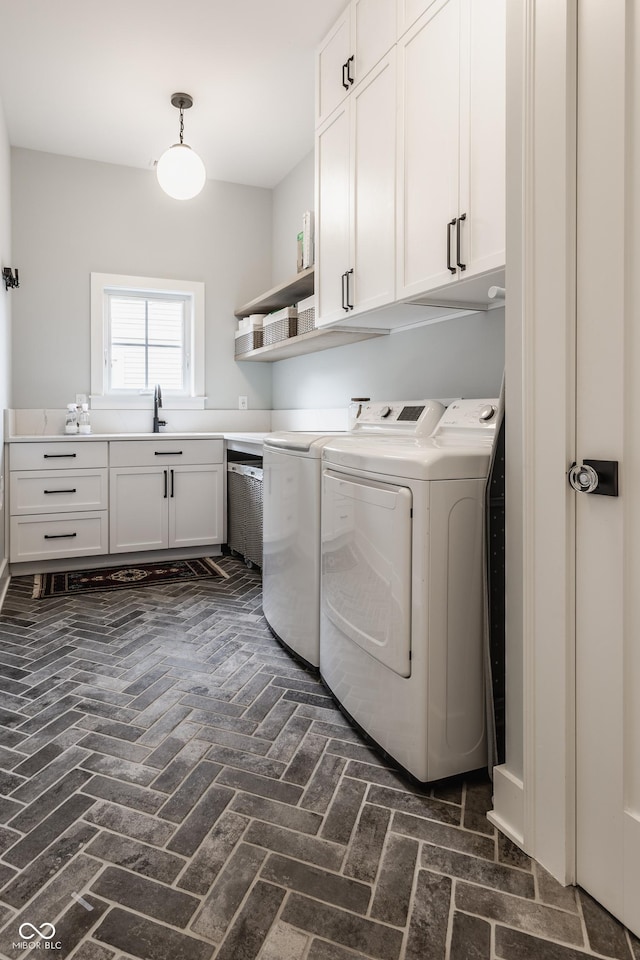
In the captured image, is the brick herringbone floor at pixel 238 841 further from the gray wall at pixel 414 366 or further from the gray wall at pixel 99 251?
the gray wall at pixel 99 251

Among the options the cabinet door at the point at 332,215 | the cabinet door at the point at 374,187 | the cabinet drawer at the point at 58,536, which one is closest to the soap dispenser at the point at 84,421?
the cabinet drawer at the point at 58,536

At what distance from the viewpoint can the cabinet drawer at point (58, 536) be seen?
3.59 m

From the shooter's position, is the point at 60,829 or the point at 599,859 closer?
the point at 599,859

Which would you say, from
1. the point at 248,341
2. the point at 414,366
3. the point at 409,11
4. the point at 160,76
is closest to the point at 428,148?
the point at 409,11

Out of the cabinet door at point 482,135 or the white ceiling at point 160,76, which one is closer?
the cabinet door at point 482,135

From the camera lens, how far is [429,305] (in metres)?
2.38

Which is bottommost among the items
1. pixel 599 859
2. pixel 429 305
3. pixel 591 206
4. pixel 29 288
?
pixel 599 859

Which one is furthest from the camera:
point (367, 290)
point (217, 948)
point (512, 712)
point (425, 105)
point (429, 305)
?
point (367, 290)

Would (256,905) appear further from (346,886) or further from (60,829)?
(60,829)

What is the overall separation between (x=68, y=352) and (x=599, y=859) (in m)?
4.22

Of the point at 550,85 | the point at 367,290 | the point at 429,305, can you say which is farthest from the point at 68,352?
the point at 550,85

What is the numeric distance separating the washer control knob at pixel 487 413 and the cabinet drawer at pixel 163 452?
238 centimetres

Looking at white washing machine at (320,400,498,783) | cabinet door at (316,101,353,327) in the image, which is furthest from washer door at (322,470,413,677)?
cabinet door at (316,101,353,327)

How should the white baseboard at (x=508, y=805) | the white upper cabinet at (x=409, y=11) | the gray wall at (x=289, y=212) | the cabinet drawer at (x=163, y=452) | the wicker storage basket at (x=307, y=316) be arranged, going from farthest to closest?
1. the gray wall at (x=289, y=212)
2. the cabinet drawer at (x=163, y=452)
3. the wicker storage basket at (x=307, y=316)
4. the white upper cabinet at (x=409, y=11)
5. the white baseboard at (x=508, y=805)
